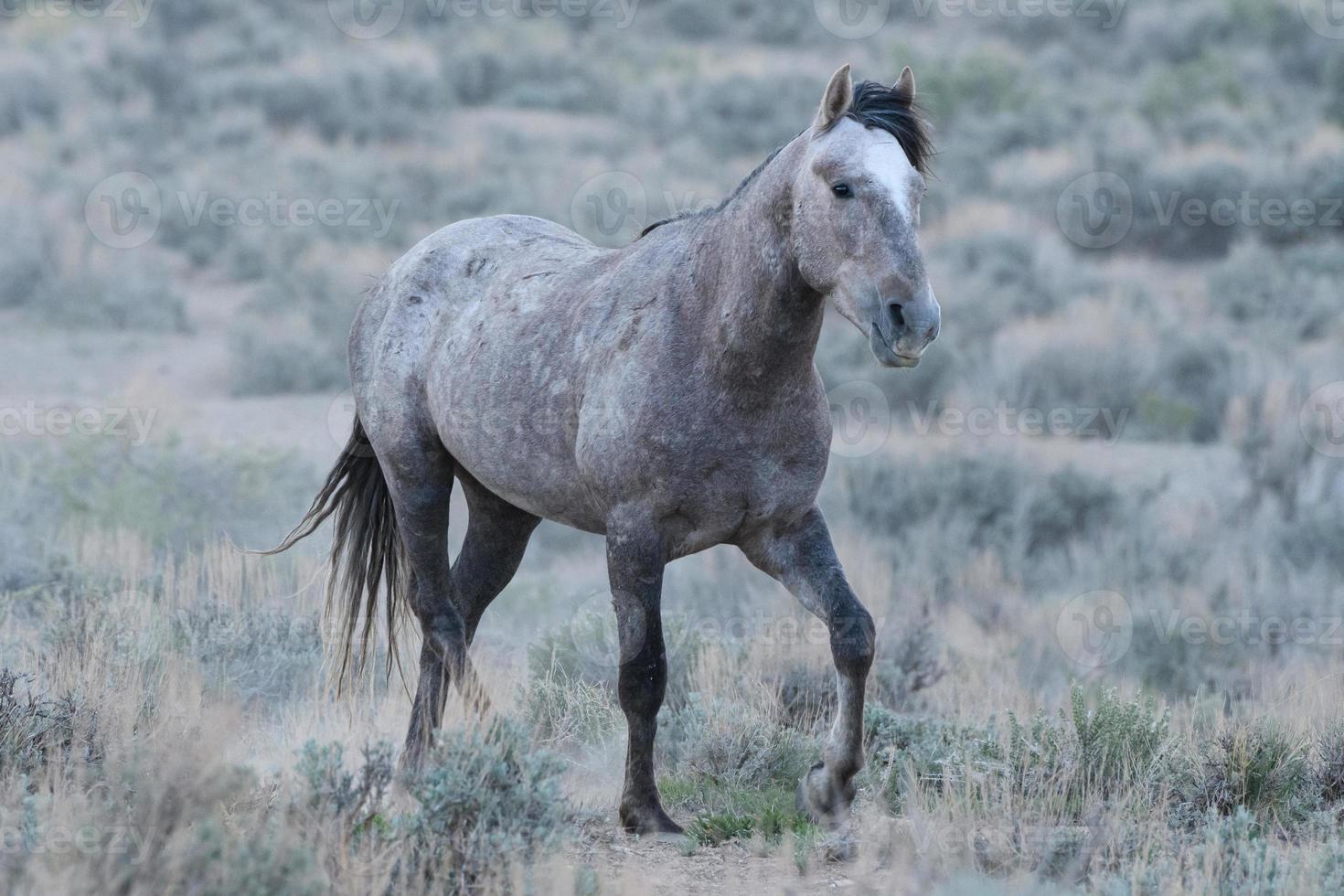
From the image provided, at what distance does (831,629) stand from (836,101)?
172cm

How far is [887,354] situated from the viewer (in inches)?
165

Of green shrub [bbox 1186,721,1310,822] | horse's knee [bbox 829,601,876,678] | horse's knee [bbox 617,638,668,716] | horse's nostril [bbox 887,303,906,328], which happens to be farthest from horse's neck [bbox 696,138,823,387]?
green shrub [bbox 1186,721,1310,822]

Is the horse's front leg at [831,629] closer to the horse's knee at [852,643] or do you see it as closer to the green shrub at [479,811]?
the horse's knee at [852,643]

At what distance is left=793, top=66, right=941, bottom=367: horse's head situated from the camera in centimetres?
419

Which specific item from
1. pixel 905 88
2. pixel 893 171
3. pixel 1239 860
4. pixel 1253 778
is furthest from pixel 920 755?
pixel 905 88

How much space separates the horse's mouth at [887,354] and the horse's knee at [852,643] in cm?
101

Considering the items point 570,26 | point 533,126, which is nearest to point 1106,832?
point 533,126

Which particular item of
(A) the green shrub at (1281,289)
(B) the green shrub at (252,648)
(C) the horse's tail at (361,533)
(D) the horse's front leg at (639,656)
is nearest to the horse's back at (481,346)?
(C) the horse's tail at (361,533)

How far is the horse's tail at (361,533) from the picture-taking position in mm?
6379

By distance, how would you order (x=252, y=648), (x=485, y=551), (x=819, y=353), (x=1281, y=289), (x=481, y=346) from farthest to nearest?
(x=1281, y=289) < (x=819, y=353) < (x=252, y=648) < (x=485, y=551) < (x=481, y=346)

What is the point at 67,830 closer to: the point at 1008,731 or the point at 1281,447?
the point at 1008,731

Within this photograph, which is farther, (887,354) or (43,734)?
(43,734)

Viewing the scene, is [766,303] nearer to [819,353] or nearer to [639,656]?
[639,656]

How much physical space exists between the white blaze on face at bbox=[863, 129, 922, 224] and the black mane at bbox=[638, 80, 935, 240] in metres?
0.10
